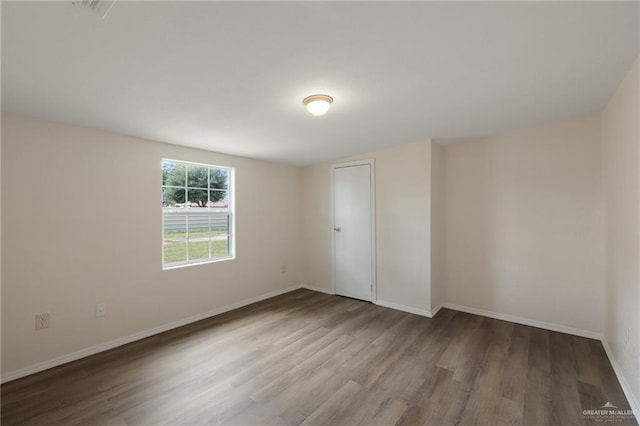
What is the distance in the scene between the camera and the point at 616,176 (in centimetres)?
227

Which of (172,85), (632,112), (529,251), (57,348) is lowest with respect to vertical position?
(57,348)

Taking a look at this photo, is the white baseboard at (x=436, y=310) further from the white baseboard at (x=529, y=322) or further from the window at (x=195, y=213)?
the window at (x=195, y=213)

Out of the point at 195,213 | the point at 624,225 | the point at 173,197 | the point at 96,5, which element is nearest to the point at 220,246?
the point at 195,213

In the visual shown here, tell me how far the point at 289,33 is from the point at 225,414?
2327 mm

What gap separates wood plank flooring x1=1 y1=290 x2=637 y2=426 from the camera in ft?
5.87

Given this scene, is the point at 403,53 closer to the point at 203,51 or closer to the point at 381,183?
the point at 203,51

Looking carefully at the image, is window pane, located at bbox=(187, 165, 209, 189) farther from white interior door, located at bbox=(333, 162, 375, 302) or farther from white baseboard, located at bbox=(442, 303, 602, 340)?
white baseboard, located at bbox=(442, 303, 602, 340)

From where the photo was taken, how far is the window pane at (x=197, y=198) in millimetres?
3418

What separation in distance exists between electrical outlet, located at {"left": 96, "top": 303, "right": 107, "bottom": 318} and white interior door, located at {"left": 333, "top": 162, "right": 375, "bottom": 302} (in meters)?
2.92

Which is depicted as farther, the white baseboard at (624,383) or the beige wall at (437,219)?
the beige wall at (437,219)

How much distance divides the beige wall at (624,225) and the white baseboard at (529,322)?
262 millimetres

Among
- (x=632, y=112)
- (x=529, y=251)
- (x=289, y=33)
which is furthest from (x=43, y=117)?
(x=529, y=251)

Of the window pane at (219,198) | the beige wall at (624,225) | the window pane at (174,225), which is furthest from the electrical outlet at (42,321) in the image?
the beige wall at (624,225)

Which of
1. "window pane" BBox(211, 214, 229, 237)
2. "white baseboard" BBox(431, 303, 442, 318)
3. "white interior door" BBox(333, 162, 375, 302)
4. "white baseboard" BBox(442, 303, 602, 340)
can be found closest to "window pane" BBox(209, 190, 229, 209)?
"window pane" BBox(211, 214, 229, 237)
